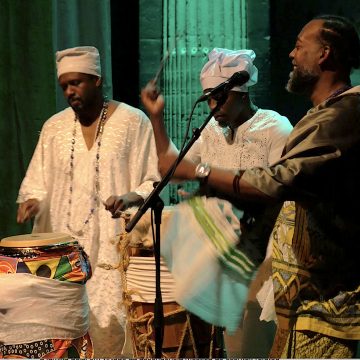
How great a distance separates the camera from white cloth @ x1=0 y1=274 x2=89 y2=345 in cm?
326

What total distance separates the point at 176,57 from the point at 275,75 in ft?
2.41

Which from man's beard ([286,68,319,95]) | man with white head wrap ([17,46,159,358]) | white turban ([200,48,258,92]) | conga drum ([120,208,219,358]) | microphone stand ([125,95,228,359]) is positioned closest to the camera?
microphone stand ([125,95,228,359])

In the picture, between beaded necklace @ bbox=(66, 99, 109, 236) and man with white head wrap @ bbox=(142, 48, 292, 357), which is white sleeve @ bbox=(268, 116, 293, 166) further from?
beaded necklace @ bbox=(66, 99, 109, 236)

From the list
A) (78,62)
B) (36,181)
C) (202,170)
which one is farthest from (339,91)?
(36,181)

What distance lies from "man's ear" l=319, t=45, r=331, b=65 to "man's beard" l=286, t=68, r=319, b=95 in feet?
0.18

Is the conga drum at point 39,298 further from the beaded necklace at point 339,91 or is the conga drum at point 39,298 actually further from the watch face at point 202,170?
the beaded necklace at point 339,91

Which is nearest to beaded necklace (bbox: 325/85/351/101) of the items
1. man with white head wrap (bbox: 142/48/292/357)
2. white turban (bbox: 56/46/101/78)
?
man with white head wrap (bbox: 142/48/292/357)

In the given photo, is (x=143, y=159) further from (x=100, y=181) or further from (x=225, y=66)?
(x=225, y=66)

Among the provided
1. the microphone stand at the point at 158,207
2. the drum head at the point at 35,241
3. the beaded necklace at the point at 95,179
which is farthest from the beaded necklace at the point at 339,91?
the beaded necklace at the point at 95,179

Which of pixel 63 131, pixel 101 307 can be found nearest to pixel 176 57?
pixel 63 131

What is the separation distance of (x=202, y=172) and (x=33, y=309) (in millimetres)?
1325

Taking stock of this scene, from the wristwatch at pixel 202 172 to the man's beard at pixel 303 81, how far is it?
509 millimetres

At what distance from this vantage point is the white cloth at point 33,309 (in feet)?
10.7

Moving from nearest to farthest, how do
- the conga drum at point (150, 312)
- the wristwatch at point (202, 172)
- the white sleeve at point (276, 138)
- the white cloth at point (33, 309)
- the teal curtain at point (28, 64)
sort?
the wristwatch at point (202, 172)
the white cloth at point (33, 309)
the conga drum at point (150, 312)
the white sleeve at point (276, 138)
the teal curtain at point (28, 64)
